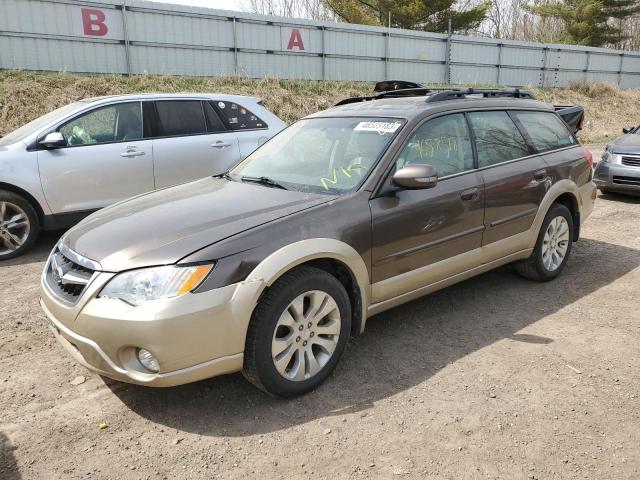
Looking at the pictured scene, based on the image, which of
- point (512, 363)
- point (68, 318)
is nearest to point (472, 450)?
point (512, 363)

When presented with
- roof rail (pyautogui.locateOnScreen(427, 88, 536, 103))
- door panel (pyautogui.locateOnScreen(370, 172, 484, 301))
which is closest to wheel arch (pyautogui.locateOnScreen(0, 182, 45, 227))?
door panel (pyautogui.locateOnScreen(370, 172, 484, 301))

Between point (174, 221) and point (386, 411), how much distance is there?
63.4 inches

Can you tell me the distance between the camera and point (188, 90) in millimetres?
14766

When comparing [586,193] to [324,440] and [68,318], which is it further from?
[68,318]

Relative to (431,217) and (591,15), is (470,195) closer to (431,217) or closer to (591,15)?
(431,217)

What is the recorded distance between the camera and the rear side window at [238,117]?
22.9 feet

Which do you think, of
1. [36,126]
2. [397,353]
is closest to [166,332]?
[397,353]

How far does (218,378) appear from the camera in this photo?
10.9ft

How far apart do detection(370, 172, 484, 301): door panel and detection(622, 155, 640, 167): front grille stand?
569 cm

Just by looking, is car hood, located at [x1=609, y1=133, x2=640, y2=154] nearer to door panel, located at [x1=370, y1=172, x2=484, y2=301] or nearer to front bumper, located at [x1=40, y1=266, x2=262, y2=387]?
door panel, located at [x1=370, y1=172, x2=484, y2=301]

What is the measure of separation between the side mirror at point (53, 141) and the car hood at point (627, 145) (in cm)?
806

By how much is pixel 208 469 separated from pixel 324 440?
586mm

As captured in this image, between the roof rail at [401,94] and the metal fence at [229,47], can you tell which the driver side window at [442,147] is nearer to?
the roof rail at [401,94]

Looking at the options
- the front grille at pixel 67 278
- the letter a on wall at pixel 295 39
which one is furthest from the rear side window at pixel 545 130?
the letter a on wall at pixel 295 39
